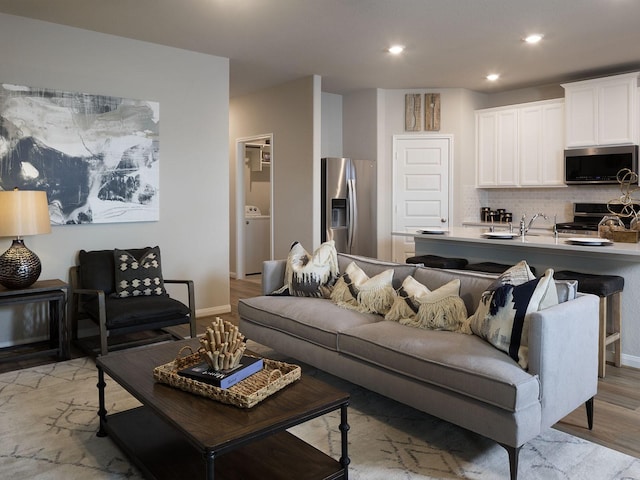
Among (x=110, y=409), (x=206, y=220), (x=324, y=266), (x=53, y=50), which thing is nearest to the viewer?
(x=110, y=409)

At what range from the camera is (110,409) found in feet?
9.81

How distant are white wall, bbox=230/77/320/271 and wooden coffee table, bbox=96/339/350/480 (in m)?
3.94

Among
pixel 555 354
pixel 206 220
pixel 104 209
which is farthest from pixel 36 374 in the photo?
pixel 555 354

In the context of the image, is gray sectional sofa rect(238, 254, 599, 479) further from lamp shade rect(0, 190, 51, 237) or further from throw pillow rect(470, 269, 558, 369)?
lamp shade rect(0, 190, 51, 237)

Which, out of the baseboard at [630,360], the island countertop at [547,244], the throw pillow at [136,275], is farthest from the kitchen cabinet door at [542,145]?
the throw pillow at [136,275]

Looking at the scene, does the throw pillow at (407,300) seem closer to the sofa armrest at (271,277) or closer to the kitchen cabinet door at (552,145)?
the sofa armrest at (271,277)

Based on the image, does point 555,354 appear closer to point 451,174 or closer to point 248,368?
point 248,368

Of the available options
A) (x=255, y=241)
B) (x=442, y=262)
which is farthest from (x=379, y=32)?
(x=255, y=241)

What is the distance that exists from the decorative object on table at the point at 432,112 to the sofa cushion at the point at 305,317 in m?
4.00

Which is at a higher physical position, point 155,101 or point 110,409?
point 155,101

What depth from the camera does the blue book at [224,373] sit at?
84.9 inches

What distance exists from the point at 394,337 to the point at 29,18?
12.7 ft

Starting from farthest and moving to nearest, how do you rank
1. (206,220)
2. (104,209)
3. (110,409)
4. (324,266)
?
(206,220) → (104,209) → (324,266) → (110,409)

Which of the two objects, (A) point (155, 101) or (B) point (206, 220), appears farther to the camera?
(B) point (206, 220)
